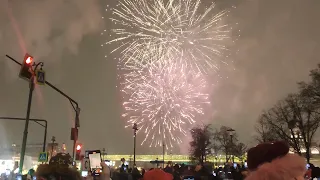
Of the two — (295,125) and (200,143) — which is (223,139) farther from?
(295,125)

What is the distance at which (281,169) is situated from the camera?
8.91 feet

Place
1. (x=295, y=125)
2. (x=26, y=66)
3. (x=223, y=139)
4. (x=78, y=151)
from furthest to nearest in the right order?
(x=223, y=139) < (x=295, y=125) < (x=78, y=151) < (x=26, y=66)

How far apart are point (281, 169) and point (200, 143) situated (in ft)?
300

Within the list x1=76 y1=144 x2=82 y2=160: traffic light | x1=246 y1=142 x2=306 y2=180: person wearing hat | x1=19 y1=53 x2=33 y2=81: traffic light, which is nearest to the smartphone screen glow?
x1=19 y1=53 x2=33 y2=81: traffic light

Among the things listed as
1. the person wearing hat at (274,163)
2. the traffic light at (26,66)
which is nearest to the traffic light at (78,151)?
the traffic light at (26,66)

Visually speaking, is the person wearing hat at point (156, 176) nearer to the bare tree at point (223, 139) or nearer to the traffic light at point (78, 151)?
the traffic light at point (78, 151)

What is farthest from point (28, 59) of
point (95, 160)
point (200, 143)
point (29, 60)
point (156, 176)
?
point (200, 143)

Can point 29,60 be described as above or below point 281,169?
above

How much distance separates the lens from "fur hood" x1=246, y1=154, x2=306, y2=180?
8.89 ft

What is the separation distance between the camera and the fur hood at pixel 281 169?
2709mm

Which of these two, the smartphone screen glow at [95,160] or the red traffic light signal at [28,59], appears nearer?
the red traffic light signal at [28,59]

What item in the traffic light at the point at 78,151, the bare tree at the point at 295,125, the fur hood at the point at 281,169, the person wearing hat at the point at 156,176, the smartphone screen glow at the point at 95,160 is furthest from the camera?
the bare tree at the point at 295,125

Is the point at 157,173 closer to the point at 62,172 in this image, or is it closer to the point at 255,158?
the point at 62,172

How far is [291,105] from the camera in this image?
52.0m
